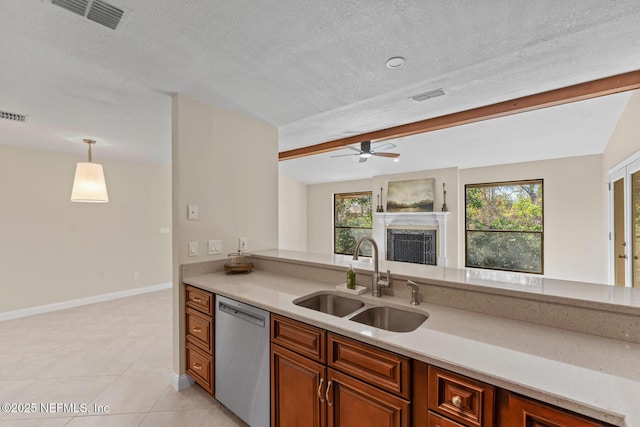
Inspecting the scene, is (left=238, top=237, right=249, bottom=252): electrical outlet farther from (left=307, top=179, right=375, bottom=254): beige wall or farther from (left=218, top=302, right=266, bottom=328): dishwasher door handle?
(left=307, top=179, right=375, bottom=254): beige wall

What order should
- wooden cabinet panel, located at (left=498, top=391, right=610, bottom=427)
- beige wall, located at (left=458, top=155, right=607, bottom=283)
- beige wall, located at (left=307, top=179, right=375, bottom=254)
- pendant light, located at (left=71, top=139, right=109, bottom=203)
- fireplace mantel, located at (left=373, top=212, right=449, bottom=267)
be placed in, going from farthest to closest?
beige wall, located at (left=307, top=179, right=375, bottom=254) < fireplace mantel, located at (left=373, top=212, right=449, bottom=267) < beige wall, located at (left=458, top=155, right=607, bottom=283) < pendant light, located at (left=71, top=139, right=109, bottom=203) < wooden cabinet panel, located at (left=498, top=391, right=610, bottom=427)

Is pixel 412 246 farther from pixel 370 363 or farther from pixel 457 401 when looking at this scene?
pixel 457 401

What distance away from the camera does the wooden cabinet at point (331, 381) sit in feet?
3.95

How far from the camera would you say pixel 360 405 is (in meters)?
1.30

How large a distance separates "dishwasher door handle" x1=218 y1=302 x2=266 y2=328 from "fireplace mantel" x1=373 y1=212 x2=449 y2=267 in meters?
4.87

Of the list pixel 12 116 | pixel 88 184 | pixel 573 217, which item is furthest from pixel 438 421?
pixel 573 217

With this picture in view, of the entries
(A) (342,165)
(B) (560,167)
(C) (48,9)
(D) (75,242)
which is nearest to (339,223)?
(A) (342,165)

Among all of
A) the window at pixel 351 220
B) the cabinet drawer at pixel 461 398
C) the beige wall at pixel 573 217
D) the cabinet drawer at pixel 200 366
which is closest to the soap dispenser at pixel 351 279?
the cabinet drawer at pixel 461 398

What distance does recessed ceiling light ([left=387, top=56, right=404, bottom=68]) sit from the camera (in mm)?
1859

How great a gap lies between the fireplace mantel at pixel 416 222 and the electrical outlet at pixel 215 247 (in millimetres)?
4489

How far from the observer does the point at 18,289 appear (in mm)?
3816

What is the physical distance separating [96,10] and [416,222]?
5797 millimetres

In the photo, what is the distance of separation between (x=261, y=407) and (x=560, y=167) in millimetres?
5768

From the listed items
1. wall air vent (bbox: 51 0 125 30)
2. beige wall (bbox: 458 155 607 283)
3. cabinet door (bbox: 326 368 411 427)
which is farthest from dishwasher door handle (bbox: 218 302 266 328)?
beige wall (bbox: 458 155 607 283)
